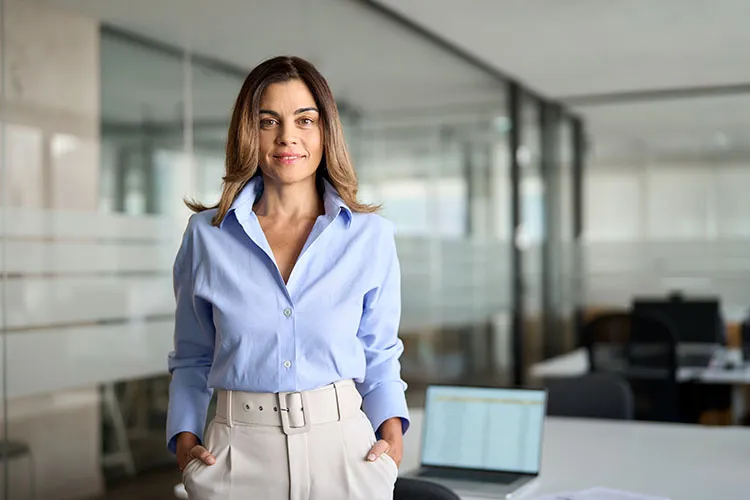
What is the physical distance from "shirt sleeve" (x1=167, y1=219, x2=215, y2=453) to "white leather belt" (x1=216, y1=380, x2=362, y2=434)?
0.11 meters

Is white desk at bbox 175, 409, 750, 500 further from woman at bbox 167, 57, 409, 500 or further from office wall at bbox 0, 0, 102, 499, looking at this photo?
office wall at bbox 0, 0, 102, 499

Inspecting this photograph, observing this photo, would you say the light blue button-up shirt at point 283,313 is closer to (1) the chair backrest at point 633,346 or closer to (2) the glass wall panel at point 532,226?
(1) the chair backrest at point 633,346

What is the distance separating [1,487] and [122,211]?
115cm

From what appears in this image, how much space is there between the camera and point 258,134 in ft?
5.52

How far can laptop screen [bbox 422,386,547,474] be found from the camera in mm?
2539

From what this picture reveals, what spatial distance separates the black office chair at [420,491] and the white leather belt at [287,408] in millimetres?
394

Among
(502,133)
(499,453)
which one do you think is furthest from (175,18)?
(502,133)

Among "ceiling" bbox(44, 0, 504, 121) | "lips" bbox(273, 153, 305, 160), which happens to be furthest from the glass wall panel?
"lips" bbox(273, 153, 305, 160)

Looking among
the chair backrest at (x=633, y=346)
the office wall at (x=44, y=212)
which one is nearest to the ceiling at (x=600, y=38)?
the chair backrest at (x=633, y=346)

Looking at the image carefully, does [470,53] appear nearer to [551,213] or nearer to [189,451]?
[551,213]

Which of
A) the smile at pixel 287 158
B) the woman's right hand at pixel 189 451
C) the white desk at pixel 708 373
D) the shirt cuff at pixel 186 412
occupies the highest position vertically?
the smile at pixel 287 158

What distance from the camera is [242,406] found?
159cm

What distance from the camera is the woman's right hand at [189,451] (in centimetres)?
156

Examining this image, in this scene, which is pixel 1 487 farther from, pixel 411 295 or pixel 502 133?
pixel 502 133
